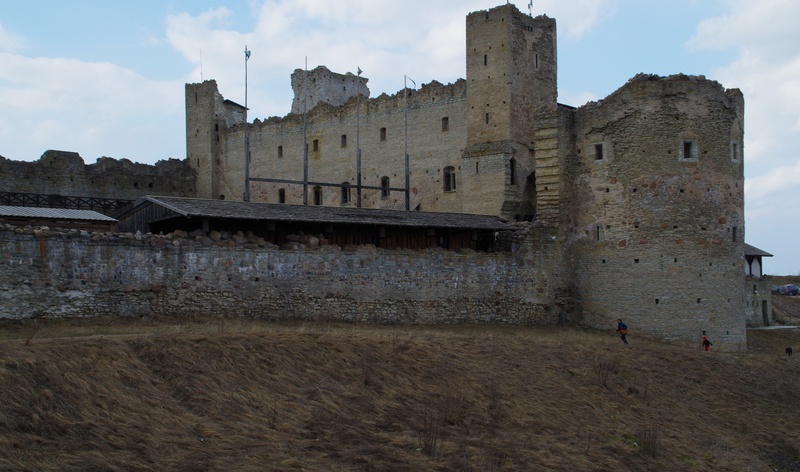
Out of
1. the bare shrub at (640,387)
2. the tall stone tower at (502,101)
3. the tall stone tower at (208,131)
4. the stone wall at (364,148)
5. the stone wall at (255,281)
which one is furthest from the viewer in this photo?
the tall stone tower at (208,131)

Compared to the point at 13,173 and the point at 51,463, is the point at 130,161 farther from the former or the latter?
the point at 51,463

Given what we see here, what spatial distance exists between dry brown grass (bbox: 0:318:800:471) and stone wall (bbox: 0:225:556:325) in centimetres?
115

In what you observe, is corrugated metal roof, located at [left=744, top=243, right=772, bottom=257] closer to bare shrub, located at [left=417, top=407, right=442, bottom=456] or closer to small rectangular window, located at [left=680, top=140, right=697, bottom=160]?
small rectangular window, located at [left=680, top=140, right=697, bottom=160]

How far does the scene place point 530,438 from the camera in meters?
16.5

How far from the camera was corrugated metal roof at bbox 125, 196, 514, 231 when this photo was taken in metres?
24.6

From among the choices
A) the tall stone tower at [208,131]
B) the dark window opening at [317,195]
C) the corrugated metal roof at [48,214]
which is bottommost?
the corrugated metal roof at [48,214]

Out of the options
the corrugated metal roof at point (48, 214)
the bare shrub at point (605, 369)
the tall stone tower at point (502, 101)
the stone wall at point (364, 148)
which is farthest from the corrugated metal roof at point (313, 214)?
the bare shrub at point (605, 369)

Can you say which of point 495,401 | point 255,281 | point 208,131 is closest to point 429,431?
point 495,401

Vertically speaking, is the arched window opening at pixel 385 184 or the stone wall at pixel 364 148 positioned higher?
the stone wall at pixel 364 148

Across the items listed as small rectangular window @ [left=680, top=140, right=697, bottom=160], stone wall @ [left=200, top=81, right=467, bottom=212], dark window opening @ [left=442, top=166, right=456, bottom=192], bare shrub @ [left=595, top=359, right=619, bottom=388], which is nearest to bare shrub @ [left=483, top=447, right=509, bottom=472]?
bare shrub @ [left=595, top=359, right=619, bottom=388]

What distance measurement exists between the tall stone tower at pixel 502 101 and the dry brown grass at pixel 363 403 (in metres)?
12.8

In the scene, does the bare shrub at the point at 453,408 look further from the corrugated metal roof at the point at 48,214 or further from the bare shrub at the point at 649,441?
the corrugated metal roof at the point at 48,214

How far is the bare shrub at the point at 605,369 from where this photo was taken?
21.2 m

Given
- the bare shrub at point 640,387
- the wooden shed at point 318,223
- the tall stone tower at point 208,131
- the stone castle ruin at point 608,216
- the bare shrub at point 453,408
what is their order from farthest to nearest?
the tall stone tower at point 208,131
the stone castle ruin at point 608,216
the wooden shed at point 318,223
the bare shrub at point 640,387
the bare shrub at point 453,408
